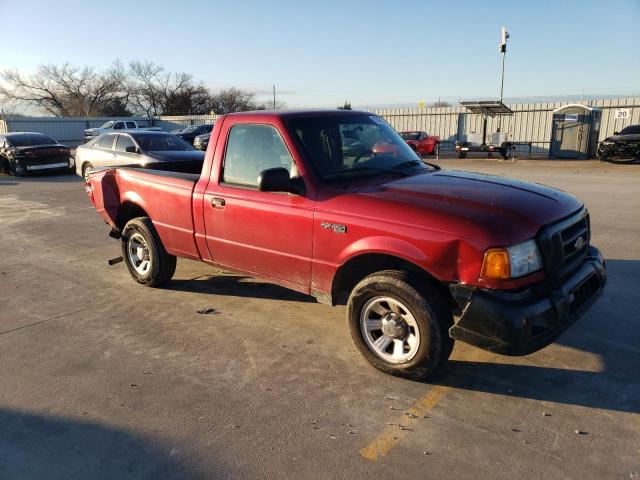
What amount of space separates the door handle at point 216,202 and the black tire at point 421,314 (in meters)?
1.64

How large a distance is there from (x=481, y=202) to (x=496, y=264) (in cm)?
53

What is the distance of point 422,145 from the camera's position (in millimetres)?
26766

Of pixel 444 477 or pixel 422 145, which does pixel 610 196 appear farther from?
pixel 422 145

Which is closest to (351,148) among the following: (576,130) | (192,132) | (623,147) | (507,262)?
(507,262)

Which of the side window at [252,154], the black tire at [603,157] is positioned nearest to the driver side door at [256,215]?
the side window at [252,154]

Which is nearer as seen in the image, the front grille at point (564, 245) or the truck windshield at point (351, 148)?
the front grille at point (564, 245)

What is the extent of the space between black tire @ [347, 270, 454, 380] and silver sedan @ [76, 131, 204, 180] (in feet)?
32.2

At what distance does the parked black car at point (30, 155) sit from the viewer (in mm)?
17531

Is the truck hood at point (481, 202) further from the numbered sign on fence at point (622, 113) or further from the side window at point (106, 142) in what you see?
the numbered sign on fence at point (622, 113)

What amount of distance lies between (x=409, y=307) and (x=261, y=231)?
1.48 metres

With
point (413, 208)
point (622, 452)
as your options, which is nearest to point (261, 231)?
point (413, 208)

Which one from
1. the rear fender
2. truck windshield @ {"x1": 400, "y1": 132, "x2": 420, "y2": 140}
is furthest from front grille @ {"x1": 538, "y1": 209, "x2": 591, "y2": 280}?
truck windshield @ {"x1": 400, "y1": 132, "x2": 420, "y2": 140}

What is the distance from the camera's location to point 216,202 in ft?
14.8

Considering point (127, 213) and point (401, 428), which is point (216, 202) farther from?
point (401, 428)
